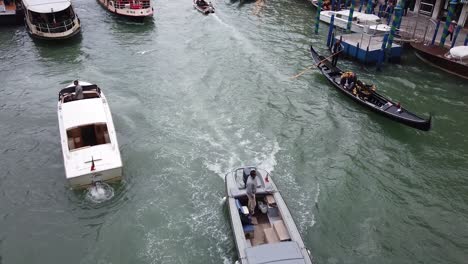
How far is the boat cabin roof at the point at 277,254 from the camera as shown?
10266 mm

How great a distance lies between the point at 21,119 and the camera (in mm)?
20203

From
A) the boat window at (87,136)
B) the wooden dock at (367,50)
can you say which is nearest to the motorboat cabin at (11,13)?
the boat window at (87,136)

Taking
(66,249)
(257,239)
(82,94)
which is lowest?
(66,249)

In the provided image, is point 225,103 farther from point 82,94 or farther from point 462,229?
point 462,229

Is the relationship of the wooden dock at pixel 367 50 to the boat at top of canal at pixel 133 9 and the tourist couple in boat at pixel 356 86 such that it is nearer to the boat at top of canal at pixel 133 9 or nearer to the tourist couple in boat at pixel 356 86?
the tourist couple in boat at pixel 356 86

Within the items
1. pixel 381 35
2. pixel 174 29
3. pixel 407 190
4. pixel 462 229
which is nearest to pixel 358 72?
pixel 381 35

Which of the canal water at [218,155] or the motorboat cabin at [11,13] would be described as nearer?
the canal water at [218,155]

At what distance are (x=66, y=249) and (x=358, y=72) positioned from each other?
71.5 feet

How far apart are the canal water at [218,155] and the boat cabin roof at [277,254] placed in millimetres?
2191

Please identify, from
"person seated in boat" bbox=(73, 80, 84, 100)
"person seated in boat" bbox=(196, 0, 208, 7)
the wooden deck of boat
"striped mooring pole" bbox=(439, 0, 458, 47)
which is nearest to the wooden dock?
"striped mooring pole" bbox=(439, 0, 458, 47)

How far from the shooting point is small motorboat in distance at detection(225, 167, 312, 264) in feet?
34.3

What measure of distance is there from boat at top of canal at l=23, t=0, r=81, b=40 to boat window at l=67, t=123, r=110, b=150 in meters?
17.4

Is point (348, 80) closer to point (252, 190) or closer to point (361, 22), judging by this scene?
point (252, 190)

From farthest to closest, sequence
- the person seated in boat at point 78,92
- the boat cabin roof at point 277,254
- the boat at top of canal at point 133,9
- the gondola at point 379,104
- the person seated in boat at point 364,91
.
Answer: the boat at top of canal at point 133,9 < the person seated in boat at point 364,91 < the gondola at point 379,104 < the person seated in boat at point 78,92 < the boat cabin roof at point 277,254
